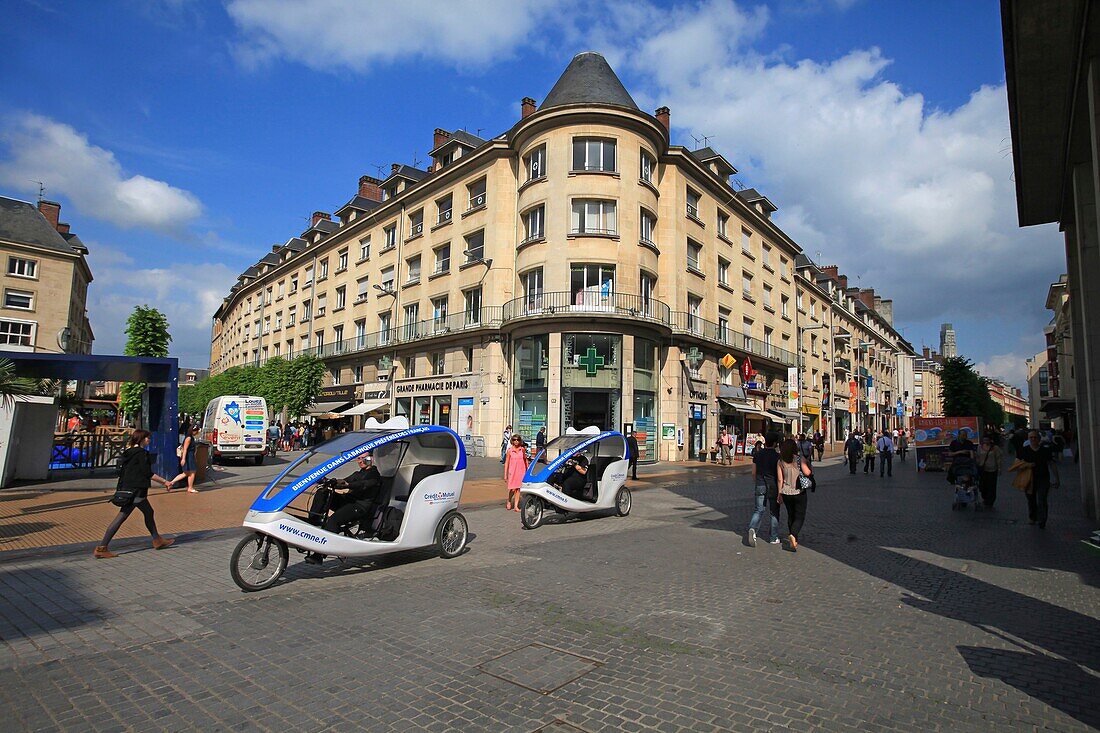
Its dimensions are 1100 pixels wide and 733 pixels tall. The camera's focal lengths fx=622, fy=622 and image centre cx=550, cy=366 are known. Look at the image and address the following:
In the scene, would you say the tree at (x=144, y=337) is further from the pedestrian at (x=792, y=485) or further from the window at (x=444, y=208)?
the pedestrian at (x=792, y=485)

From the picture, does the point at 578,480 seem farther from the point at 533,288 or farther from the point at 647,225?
the point at 647,225

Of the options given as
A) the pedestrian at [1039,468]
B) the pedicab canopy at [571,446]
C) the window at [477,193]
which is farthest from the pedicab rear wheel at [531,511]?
the window at [477,193]

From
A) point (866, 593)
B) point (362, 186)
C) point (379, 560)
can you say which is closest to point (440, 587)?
point (379, 560)

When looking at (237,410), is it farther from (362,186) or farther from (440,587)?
(362,186)

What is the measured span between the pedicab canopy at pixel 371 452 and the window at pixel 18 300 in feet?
151

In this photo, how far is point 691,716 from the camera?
358cm

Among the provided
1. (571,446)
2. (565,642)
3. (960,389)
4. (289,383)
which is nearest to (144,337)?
(289,383)

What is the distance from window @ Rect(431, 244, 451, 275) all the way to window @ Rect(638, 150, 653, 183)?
37.7ft

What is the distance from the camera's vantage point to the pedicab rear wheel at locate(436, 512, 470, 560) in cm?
791

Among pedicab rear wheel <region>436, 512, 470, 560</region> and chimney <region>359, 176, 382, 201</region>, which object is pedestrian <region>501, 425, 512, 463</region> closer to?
pedicab rear wheel <region>436, 512, 470, 560</region>

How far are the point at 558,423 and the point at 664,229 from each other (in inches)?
455

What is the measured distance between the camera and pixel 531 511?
1071cm

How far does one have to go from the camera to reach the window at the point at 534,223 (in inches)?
1128

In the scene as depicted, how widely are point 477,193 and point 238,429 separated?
17.2 m
